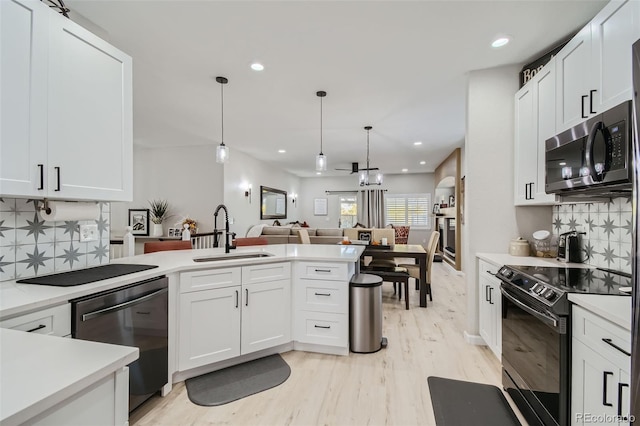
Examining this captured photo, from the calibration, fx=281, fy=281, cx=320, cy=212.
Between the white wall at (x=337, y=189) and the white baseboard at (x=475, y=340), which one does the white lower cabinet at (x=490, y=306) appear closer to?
the white baseboard at (x=475, y=340)

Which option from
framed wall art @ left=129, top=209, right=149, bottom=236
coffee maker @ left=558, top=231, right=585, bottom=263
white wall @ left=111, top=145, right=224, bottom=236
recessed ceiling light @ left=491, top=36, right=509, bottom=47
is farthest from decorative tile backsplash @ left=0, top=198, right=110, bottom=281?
framed wall art @ left=129, top=209, right=149, bottom=236

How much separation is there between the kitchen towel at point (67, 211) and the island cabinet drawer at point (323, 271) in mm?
1634

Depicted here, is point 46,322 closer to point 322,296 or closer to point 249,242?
point 322,296

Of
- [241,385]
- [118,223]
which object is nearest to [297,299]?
[241,385]

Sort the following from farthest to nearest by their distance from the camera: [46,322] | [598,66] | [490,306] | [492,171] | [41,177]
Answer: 1. [492,171]
2. [490,306]
3. [598,66]
4. [41,177]
5. [46,322]

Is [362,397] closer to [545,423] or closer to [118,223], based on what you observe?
[545,423]

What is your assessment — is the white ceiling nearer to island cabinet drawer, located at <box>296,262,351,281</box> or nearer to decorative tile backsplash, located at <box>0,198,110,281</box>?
decorative tile backsplash, located at <box>0,198,110,281</box>

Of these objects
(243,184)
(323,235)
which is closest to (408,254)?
(323,235)

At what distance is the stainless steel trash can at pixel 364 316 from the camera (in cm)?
267

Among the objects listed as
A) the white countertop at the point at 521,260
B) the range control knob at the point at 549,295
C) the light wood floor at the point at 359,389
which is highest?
the white countertop at the point at 521,260

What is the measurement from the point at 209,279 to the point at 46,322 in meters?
1.01

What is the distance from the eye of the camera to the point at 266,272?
8.23ft

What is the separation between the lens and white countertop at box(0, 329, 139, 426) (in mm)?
585

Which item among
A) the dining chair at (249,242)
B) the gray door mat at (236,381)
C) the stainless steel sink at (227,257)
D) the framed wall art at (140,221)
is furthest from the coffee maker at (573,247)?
the framed wall art at (140,221)
